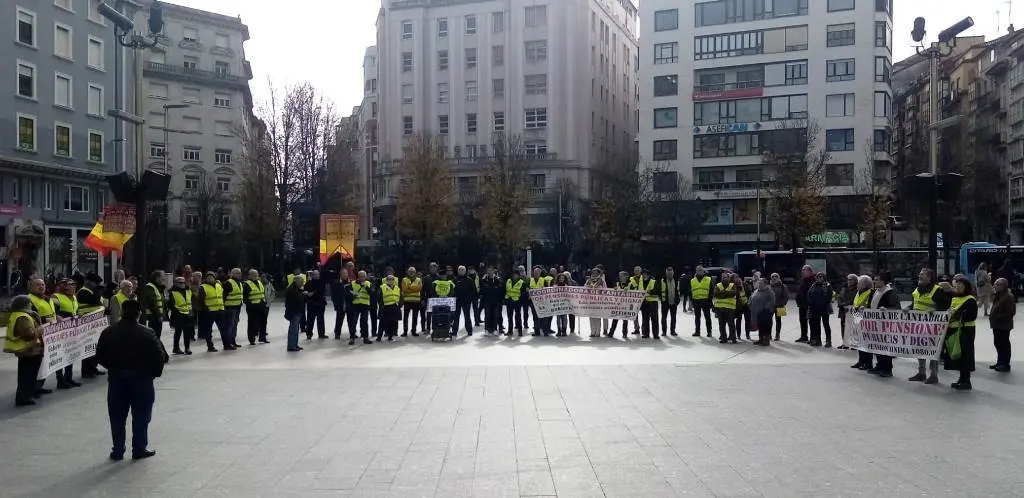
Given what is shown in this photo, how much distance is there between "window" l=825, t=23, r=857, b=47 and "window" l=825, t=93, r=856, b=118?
12.8ft

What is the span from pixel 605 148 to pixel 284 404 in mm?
71686

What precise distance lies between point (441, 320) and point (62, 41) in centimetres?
3904

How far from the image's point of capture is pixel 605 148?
8144 centimetres

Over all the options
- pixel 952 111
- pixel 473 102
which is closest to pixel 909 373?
pixel 473 102

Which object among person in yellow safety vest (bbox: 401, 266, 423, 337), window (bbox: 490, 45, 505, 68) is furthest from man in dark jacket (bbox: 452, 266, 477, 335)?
window (bbox: 490, 45, 505, 68)

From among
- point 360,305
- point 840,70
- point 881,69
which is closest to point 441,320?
point 360,305

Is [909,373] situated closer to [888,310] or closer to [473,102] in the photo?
[888,310]

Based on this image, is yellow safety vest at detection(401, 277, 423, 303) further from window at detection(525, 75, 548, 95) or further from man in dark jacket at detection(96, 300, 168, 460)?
window at detection(525, 75, 548, 95)

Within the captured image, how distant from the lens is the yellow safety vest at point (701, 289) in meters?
21.9

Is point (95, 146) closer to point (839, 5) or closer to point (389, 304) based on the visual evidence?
point (389, 304)

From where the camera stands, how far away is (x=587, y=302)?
22.2 m

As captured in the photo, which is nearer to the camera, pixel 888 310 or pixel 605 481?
pixel 605 481

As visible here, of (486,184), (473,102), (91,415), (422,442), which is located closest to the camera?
(422,442)

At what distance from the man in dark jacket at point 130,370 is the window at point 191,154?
71881 millimetres
